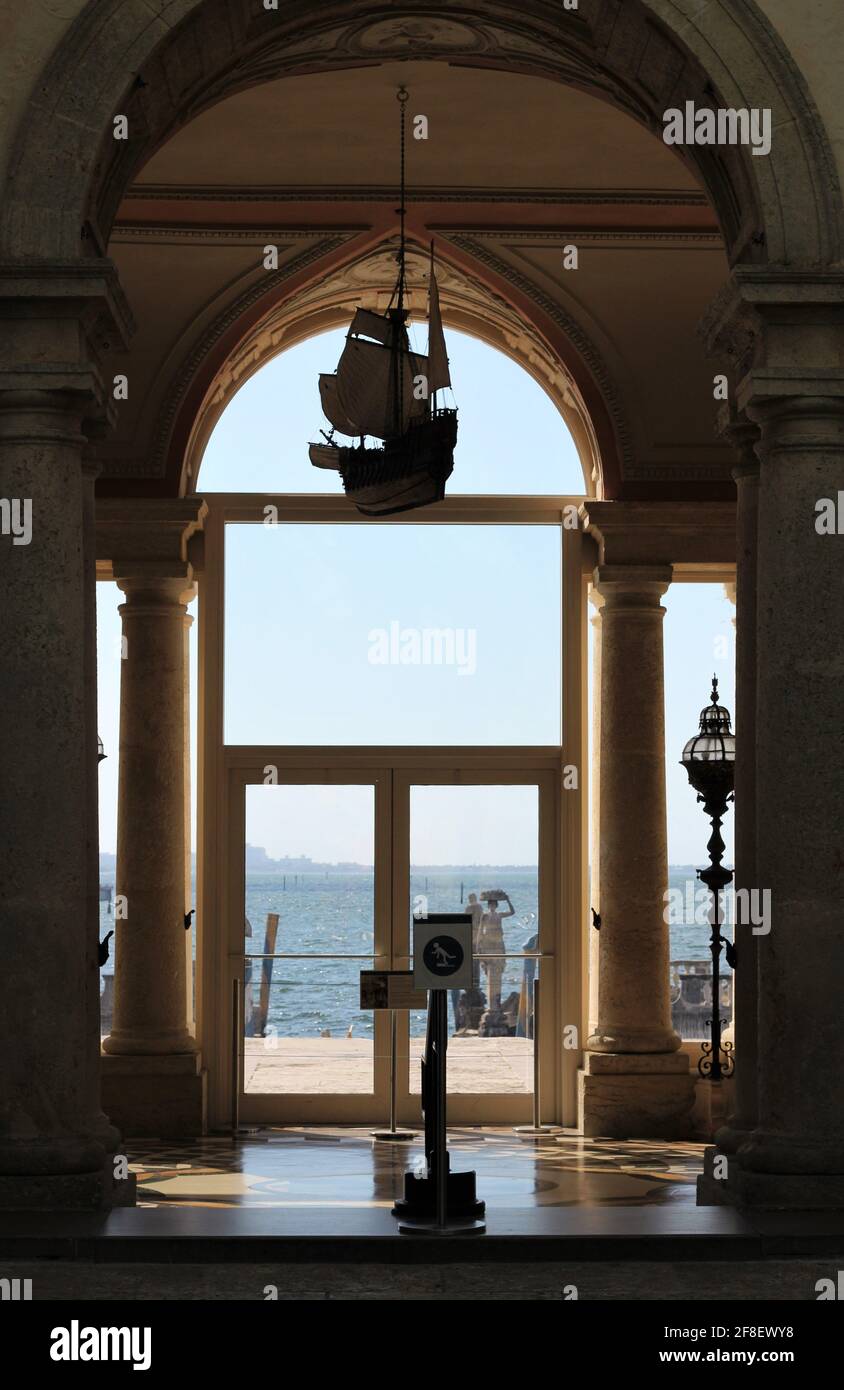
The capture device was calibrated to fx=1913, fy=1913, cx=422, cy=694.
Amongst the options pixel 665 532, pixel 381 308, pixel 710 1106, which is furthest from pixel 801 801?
pixel 381 308

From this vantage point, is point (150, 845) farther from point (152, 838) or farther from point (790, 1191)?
point (790, 1191)

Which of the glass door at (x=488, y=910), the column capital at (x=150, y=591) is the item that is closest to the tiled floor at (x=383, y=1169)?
the glass door at (x=488, y=910)

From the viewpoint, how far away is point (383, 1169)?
11.0m

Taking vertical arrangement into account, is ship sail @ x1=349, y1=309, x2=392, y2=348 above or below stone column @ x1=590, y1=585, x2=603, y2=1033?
above

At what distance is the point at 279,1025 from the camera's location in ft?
45.6

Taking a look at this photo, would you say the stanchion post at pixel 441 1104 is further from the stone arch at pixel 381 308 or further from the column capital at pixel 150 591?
the stone arch at pixel 381 308

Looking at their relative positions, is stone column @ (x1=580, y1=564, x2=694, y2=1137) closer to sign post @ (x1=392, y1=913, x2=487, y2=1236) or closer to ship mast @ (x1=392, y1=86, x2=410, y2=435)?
ship mast @ (x1=392, y1=86, x2=410, y2=435)

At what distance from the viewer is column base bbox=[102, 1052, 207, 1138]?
1295cm

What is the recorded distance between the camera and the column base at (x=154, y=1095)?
12945mm

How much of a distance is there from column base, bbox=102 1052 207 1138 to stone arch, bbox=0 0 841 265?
6.77 metres

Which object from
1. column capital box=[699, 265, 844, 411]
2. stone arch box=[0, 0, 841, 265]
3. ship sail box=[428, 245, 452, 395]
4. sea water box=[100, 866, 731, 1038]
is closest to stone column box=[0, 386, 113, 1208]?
stone arch box=[0, 0, 841, 265]

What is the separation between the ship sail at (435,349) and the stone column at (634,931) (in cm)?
212
